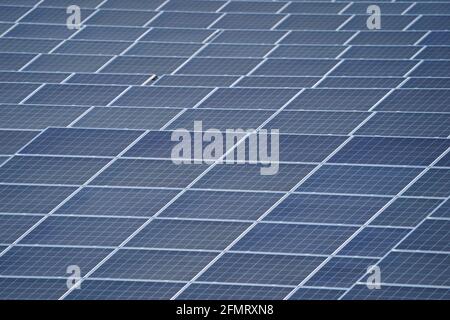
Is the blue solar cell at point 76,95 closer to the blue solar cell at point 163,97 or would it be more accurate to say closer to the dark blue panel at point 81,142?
the blue solar cell at point 163,97

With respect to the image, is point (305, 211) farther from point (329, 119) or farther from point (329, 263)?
point (329, 119)

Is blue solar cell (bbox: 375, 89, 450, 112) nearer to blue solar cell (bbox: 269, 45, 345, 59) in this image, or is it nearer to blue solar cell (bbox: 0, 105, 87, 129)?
blue solar cell (bbox: 269, 45, 345, 59)

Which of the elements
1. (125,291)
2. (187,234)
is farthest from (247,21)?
(125,291)

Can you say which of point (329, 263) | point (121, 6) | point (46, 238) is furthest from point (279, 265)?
point (121, 6)

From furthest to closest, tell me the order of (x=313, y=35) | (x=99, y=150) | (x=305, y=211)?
(x=313, y=35)
(x=99, y=150)
(x=305, y=211)

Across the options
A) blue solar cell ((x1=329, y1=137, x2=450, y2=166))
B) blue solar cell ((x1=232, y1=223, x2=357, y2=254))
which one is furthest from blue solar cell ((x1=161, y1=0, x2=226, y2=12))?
blue solar cell ((x1=232, y1=223, x2=357, y2=254))

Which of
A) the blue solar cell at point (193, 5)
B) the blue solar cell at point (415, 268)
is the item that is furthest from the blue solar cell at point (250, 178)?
the blue solar cell at point (193, 5)
